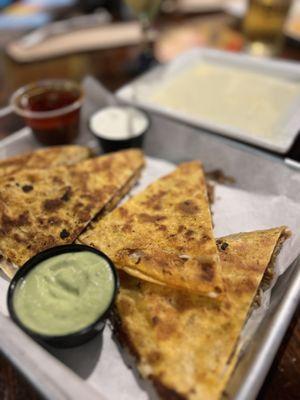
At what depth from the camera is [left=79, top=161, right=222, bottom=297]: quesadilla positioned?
80.0 inches

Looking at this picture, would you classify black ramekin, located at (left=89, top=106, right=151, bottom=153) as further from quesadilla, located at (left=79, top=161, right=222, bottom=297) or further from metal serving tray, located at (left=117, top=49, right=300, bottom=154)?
quesadilla, located at (left=79, top=161, right=222, bottom=297)

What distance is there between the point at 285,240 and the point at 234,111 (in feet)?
5.06

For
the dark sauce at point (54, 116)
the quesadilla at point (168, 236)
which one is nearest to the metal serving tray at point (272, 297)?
the dark sauce at point (54, 116)

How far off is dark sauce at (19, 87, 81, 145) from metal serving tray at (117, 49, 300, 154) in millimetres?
539

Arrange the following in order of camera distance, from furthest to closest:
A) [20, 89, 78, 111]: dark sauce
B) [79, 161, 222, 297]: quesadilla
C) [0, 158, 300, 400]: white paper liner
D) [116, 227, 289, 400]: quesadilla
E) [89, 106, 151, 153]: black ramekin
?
[20, 89, 78, 111]: dark sauce → [89, 106, 151, 153]: black ramekin → [79, 161, 222, 297]: quesadilla → [0, 158, 300, 400]: white paper liner → [116, 227, 289, 400]: quesadilla

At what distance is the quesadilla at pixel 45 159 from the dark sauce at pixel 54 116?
17 cm

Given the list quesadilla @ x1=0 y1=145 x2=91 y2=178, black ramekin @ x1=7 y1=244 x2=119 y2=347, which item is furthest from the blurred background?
black ramekin @ x1=7 y1=244 x2=119 y2=347

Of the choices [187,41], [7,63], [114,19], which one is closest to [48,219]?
[7,63]

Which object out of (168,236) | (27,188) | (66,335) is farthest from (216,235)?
(27,188)

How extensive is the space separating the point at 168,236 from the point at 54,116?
164cm

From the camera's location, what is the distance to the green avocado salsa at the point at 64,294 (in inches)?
70.2

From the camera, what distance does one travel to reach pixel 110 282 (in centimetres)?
192

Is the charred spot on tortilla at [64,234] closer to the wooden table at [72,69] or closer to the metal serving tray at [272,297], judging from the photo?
the metal serving tray at [272,297]

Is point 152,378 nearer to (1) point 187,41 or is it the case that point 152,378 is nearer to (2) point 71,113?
(2) point 71,113
